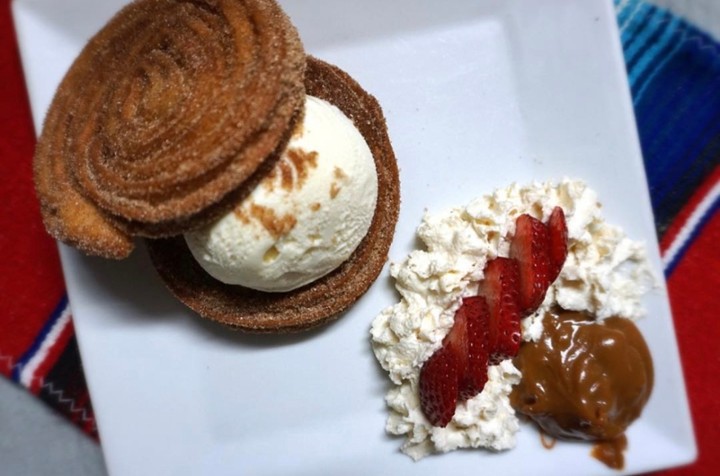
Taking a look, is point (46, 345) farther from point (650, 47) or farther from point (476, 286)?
point (650, 47)

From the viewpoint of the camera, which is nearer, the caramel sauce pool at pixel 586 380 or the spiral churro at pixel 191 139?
the spiral churro at pixel 191 139

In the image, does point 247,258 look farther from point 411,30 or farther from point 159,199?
point 411,30

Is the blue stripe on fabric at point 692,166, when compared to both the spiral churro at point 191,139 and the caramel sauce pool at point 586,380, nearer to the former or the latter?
the caramel sauce pool at point 586,380

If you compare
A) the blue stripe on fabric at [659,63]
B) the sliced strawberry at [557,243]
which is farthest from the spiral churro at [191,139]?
the blue stripe on fabric at [659,63]

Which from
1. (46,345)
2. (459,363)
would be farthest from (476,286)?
(46,345)

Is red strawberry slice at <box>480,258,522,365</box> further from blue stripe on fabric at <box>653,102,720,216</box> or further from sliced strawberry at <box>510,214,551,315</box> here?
blue stripe on fabric at <box>653,102,720,216</box>
